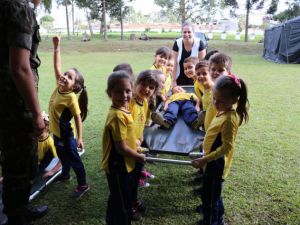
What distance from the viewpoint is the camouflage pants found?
6.28ft

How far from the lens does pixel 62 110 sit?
110 inches

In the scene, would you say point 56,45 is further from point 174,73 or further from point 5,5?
point 174,73

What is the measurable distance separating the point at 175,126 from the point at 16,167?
1659 mm

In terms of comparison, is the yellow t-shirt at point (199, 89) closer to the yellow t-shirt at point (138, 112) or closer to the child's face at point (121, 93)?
the yellow t-shirt at point (138, 112)

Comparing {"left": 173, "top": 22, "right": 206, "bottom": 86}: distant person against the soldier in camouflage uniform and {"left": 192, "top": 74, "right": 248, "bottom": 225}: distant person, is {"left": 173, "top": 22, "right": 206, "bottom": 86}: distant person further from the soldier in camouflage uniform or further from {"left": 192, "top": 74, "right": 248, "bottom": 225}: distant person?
the soldier in camouflage uniform

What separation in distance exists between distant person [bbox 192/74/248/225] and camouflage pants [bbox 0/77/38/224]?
1.14 metres

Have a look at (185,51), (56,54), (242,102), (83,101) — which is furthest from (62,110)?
(185,51)

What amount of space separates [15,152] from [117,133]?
681mm

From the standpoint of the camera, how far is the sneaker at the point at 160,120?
9.83ft

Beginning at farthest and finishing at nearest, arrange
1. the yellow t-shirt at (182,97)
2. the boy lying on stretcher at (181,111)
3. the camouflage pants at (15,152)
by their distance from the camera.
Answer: the yellow t-shirt at (182,97)
the boy lying on stretcher at (181,111)
the camouflage pants at (15,152)

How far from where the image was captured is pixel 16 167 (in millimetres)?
2068

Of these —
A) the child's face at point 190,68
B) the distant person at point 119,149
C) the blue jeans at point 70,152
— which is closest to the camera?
the distant person at point 119,149

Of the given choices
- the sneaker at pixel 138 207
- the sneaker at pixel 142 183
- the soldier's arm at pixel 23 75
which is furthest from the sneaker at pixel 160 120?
the soldier's arm at pixel 23 75

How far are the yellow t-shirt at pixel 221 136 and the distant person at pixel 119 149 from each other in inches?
19.4
